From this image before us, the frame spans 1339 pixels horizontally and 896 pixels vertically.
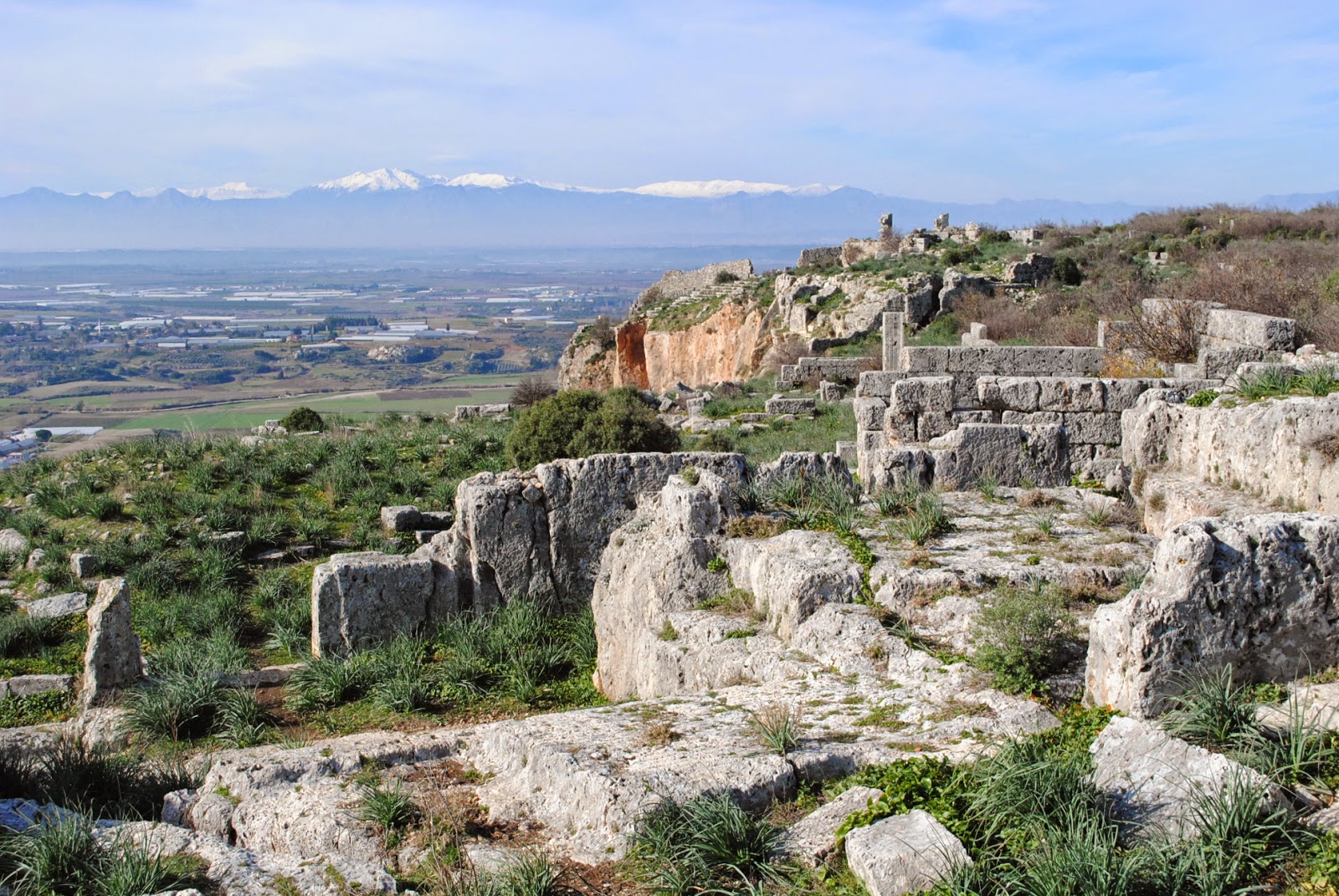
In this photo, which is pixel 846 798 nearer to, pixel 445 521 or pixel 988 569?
pixel 988 569

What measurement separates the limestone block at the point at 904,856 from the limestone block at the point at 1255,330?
42.0 feet

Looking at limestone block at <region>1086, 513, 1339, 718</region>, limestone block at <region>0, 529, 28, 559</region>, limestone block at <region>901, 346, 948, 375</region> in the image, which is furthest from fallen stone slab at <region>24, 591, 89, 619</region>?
limestone block at <region>901, 346, 948, 375</region>

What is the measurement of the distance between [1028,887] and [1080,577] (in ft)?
12.9

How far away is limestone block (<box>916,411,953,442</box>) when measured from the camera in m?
13.0

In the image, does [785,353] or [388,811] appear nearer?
[388,811]

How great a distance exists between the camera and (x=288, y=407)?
58.4 metres

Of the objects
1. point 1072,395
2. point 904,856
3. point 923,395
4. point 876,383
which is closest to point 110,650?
point 904,856

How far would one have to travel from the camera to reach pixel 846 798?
189 inches

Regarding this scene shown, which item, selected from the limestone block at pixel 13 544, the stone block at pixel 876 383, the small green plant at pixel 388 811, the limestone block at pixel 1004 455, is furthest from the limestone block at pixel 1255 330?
the limestone block at pixel 13 544

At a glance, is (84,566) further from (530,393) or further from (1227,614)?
(530,393)

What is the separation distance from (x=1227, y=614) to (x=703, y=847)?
309cm

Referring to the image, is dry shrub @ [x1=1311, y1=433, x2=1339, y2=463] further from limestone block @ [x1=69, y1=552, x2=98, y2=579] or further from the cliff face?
the cliff face

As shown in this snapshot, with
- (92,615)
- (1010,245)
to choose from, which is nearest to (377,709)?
(92,615)

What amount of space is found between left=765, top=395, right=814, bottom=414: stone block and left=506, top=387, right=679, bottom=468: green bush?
6459mm
